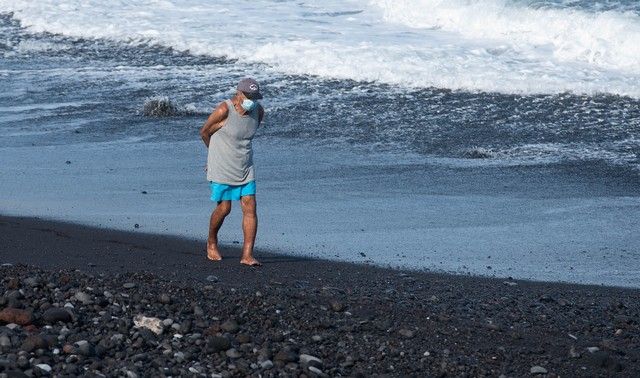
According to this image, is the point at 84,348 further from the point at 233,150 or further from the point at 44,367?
the point at 233,150

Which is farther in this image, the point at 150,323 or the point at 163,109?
the point at 163,109

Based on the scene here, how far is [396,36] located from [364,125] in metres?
8.20

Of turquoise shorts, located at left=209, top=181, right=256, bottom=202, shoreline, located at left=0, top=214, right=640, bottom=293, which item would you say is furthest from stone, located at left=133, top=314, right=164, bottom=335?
turquoise shorts, located at left=209, top=181, right=256, bottom=202

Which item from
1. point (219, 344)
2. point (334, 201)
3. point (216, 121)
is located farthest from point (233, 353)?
point (334, 201)

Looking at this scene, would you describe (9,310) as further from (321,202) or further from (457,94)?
(457,94)

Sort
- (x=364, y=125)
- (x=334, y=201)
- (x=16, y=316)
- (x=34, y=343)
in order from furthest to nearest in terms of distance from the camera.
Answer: (x=364, y=125), (x=334, y=201), (x=16, y=316), (x=34, y=343)

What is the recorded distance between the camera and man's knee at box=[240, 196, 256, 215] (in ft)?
30.6

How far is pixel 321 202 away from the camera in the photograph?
37.2 feet

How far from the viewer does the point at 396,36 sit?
76.1ft

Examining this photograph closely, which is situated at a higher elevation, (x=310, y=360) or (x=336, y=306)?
(x=310, y=360)

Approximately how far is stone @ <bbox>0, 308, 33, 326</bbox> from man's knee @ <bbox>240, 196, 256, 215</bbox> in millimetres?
2862

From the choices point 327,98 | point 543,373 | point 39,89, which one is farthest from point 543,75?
point 543,373

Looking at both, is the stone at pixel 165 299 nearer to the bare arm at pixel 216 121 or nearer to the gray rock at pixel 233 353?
the gray rock at pixel 233 353

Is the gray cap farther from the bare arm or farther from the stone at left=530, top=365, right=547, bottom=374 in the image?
the stone at left=530, top=365, right=547, bottom=374
